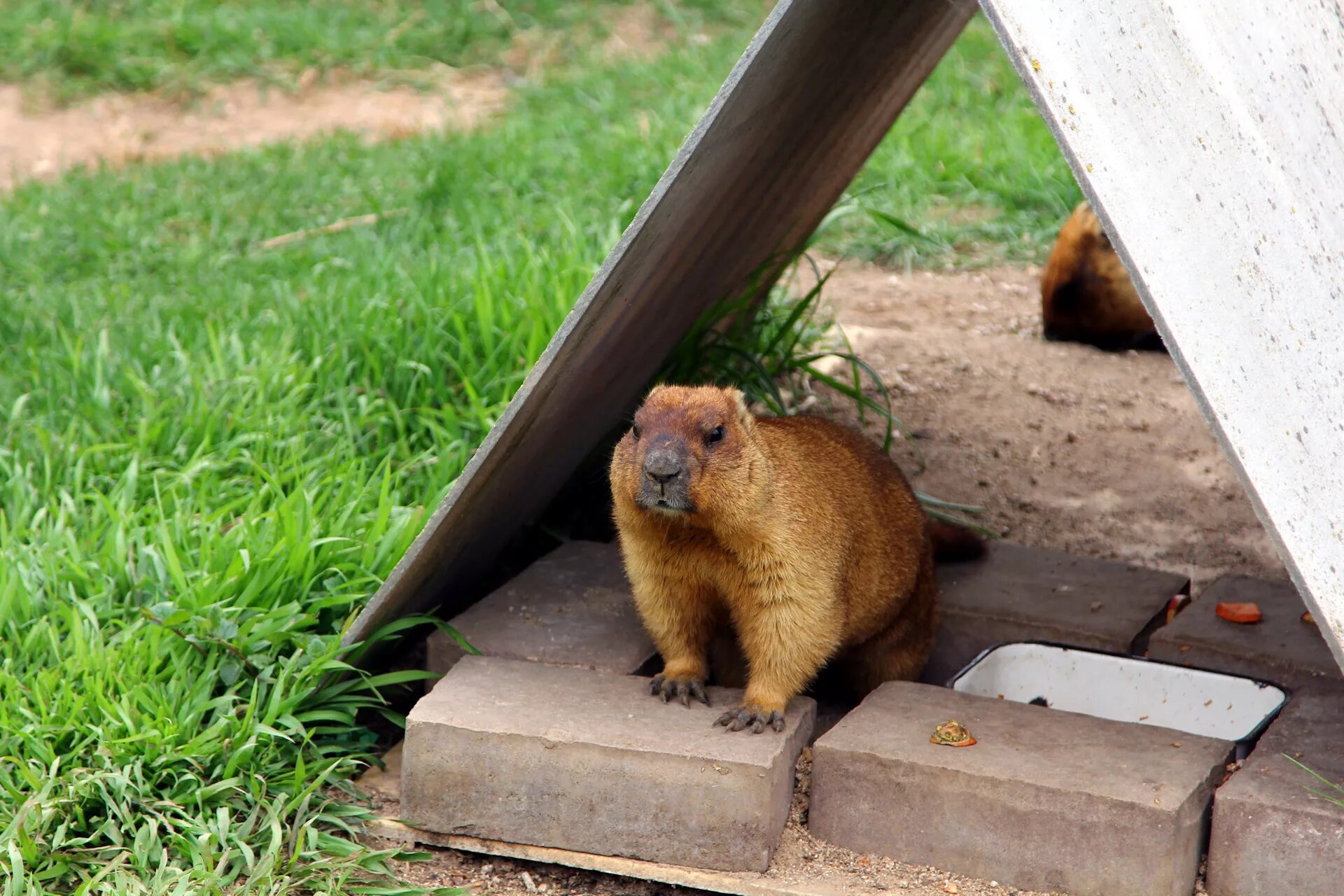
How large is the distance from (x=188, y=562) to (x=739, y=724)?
149cm

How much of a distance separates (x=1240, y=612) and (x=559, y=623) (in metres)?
1.71

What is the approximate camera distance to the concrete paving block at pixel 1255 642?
3.44m

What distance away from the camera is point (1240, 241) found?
7.88 feet

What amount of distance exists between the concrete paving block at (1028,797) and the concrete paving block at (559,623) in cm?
64

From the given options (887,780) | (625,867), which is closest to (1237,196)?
(887,780)

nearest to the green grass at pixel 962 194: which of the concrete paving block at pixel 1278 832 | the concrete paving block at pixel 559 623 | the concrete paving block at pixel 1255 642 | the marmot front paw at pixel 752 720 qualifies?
the concrete paving block at pixel 1255 642

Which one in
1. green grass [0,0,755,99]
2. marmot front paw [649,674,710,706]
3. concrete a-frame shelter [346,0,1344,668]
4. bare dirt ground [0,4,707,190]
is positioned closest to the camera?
concrete a-frame shelter [346,0,1344,668]

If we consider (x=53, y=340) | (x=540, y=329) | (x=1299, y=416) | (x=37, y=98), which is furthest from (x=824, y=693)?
(x=37, y=98)

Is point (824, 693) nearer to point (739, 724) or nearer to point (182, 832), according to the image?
point (739, 724)

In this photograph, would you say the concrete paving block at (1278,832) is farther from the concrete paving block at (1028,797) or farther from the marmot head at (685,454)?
the marmot head at (685,454)

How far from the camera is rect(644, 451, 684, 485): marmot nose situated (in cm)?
298

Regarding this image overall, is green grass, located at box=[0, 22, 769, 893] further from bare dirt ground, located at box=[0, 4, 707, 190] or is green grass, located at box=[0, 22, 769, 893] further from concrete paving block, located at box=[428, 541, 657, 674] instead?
bare dirt ground, located at box=[0, 4, 707, 190]

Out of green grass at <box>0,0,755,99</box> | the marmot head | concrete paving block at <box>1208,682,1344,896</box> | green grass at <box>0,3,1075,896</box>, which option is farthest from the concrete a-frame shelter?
green grass at <box>0,0,755,99</box>

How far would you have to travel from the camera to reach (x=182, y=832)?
3.05 meters
